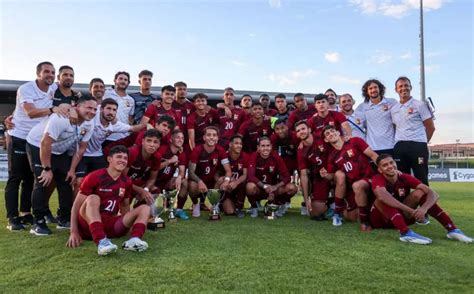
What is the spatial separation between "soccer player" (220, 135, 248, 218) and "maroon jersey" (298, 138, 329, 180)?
3.05 ft

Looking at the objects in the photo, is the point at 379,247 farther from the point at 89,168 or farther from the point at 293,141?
the point at 89,168

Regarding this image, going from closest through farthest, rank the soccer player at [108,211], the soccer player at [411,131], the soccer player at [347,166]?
1. the soccer player at [108,211]
2. the soccer player at [347,166]
3. the soccer player at [411,131]

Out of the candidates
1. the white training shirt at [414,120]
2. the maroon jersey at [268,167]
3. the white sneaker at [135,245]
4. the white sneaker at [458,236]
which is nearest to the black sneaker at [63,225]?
the white sneaker at [135,245]

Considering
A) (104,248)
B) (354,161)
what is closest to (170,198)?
(104,248)

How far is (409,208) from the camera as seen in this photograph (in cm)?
435

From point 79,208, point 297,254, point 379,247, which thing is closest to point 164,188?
point 79,208

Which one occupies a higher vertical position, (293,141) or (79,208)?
(293,141)

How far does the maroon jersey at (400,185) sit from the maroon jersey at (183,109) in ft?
11.5

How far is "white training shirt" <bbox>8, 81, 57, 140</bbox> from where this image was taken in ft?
15.2

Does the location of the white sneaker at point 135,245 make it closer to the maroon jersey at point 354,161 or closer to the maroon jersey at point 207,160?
the maroon jersey at point 207,160

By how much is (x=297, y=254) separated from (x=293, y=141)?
3437 mm

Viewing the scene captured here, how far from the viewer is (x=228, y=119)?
283 inches

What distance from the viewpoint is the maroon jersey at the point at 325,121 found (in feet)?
20.3

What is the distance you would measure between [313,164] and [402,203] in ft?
5.64
